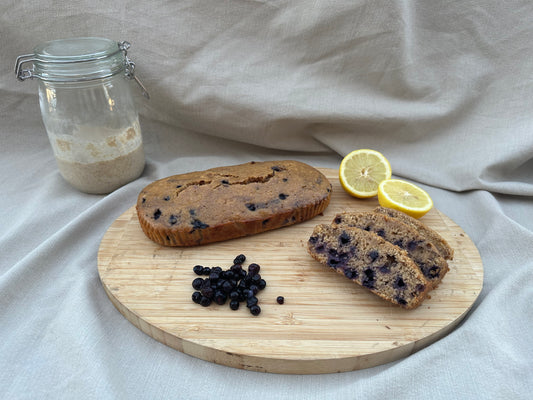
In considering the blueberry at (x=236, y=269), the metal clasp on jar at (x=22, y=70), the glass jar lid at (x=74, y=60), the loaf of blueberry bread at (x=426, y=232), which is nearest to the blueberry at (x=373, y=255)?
the loaf of blueberry bread at (x=426, y=232)

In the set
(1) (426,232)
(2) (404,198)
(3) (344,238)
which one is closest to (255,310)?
(3) (344,238)

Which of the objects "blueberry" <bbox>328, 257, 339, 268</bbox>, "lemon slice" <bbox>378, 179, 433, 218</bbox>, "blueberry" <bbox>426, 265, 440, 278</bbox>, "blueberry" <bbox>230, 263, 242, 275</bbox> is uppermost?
"blueberry" <bbox>426, 265, 440, 278</bbox>

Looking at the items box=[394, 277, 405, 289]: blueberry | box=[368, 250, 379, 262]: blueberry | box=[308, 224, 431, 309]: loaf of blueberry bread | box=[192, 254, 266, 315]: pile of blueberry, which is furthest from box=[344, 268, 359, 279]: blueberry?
box=[192, 254, 266, 315]: pile of blueberry

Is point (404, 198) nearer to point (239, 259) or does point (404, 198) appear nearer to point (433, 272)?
point (433, 272)

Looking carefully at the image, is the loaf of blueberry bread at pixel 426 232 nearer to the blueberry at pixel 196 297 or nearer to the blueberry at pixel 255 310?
the blueberry at pixel 255 310

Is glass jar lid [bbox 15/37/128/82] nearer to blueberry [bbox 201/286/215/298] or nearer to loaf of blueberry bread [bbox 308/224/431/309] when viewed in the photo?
blueberry [bbox 201/286/215/298]

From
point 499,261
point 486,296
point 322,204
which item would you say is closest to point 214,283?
point 322,204
